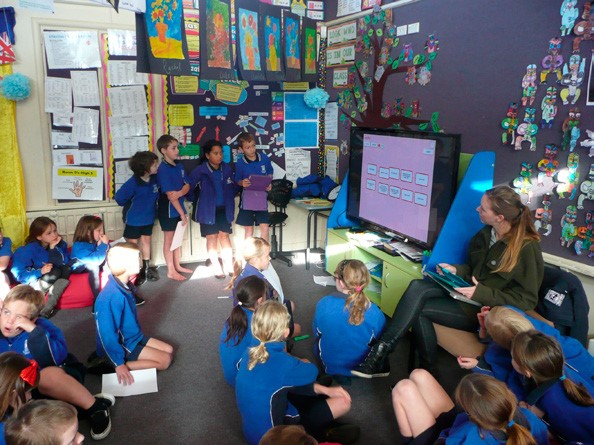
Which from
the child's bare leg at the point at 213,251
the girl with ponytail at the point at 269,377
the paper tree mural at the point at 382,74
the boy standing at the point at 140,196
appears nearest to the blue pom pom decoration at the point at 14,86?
the boy standing at the point at 140,196

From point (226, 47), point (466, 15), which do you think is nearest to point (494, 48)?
point (466, 15)

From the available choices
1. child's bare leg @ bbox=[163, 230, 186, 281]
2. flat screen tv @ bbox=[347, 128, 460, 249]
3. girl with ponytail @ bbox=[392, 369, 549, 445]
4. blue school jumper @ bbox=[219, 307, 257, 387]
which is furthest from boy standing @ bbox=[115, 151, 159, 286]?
girl with ponytail @ bbox=[392, 369, 549, 445]

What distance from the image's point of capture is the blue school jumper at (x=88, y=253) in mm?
3906

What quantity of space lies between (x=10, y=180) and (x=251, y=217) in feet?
6.97

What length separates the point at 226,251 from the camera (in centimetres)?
489

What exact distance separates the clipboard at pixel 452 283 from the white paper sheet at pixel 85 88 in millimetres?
3320

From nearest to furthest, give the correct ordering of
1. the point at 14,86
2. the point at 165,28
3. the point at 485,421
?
the point at 485,421
the point at 165,28
the point at 14,86

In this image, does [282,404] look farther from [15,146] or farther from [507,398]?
[15,146]

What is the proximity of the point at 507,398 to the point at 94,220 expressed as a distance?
10.9 feet

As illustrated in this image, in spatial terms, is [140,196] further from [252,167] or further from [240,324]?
[240,324]

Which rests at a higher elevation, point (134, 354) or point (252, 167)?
point (252, 167)

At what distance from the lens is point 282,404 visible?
2.08 meters

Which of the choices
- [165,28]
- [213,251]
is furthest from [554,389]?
[213,251]

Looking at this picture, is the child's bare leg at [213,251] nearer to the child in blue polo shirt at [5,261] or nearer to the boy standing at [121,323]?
the child in blue polo shirt at [5,261]
